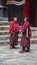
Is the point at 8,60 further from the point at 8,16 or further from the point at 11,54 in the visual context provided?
the point at 8,16

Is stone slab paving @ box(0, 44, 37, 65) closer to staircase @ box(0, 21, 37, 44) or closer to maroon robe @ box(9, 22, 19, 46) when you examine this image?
maroon robe @ box(9, 22, 19, 46)

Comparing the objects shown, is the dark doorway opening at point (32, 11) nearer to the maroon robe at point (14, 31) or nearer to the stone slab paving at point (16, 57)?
the stone slab paving at point (16, 57)

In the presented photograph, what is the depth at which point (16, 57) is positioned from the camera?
40.1 feet

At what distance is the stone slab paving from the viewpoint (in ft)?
36.2

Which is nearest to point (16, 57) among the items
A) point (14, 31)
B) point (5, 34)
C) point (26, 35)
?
point (26, 35)

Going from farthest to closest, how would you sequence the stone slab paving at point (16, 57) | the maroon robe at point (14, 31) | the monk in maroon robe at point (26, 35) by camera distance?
the maroon robe at point (14, 31) < the monk in maroon robe at point (26, 35) < the stone slab paving at point (16, 57)

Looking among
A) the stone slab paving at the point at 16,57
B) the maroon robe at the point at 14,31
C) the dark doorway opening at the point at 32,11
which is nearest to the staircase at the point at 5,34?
the stone slab paving at the point at 16,57

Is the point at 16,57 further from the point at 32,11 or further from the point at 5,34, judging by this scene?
the point at 32,11

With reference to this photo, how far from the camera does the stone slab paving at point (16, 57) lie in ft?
36.2

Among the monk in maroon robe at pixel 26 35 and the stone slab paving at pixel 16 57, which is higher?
the monk in maroon robe at pixel 26 35

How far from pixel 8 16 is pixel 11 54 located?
8926 millimetres

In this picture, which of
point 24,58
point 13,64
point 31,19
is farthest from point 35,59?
point 31,19

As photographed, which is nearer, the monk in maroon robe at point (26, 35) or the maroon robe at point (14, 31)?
the monk in maroon robe at point (26, 35)

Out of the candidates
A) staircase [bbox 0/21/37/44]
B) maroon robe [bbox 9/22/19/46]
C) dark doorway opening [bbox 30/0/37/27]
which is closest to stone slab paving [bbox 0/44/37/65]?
maroon robe [bbox 9/22/19/46]
